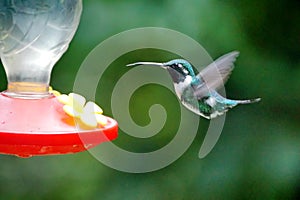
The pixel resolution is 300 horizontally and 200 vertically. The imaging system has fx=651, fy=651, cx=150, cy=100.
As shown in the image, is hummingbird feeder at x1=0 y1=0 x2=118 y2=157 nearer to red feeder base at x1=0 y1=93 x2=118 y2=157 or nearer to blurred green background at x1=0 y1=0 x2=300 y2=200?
red feeder base at x1=0 y1=93 x2=118 y2=157

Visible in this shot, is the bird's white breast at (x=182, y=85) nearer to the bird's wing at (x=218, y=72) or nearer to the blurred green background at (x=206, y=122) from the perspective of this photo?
the bird's wing at (x=218, y=72)

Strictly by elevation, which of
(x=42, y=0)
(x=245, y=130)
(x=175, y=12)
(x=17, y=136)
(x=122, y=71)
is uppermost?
(x=42, y=0)

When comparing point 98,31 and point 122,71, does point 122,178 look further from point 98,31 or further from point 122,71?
point 98,31

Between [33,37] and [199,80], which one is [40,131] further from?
[199,80]

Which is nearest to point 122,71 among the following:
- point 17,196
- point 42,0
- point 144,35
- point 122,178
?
point 144,35

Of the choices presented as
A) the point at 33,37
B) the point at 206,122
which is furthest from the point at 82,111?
the point at 206,122

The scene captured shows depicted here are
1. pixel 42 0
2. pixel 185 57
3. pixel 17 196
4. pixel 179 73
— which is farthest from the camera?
pixel 17 196

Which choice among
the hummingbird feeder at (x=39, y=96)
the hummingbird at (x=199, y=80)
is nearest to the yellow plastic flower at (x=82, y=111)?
the hummingbird feeder at (x=39, y=96)
